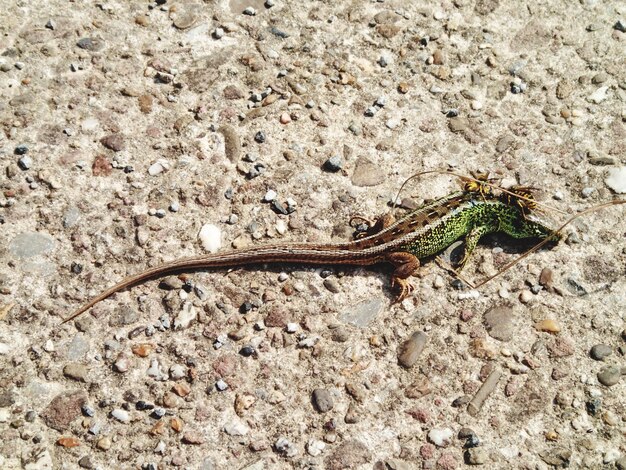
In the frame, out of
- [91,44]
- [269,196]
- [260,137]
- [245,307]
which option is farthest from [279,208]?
[91,44]

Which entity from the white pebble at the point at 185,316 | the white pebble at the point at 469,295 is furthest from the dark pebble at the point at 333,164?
the white pebble at the point at 185,316

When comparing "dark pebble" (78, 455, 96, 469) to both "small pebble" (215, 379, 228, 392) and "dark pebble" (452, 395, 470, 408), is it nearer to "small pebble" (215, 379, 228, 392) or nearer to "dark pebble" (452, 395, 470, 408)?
"small pebble" (215, 379, 228, 392)

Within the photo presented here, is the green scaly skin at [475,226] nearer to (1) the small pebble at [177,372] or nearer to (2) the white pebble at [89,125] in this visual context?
(1) the small pebble at [177,372]

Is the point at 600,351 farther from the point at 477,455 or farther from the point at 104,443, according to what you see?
the point at 104,443

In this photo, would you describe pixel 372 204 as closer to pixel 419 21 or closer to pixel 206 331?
pixel 206 331

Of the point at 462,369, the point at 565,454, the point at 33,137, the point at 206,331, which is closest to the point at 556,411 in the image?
the point at 565,454
